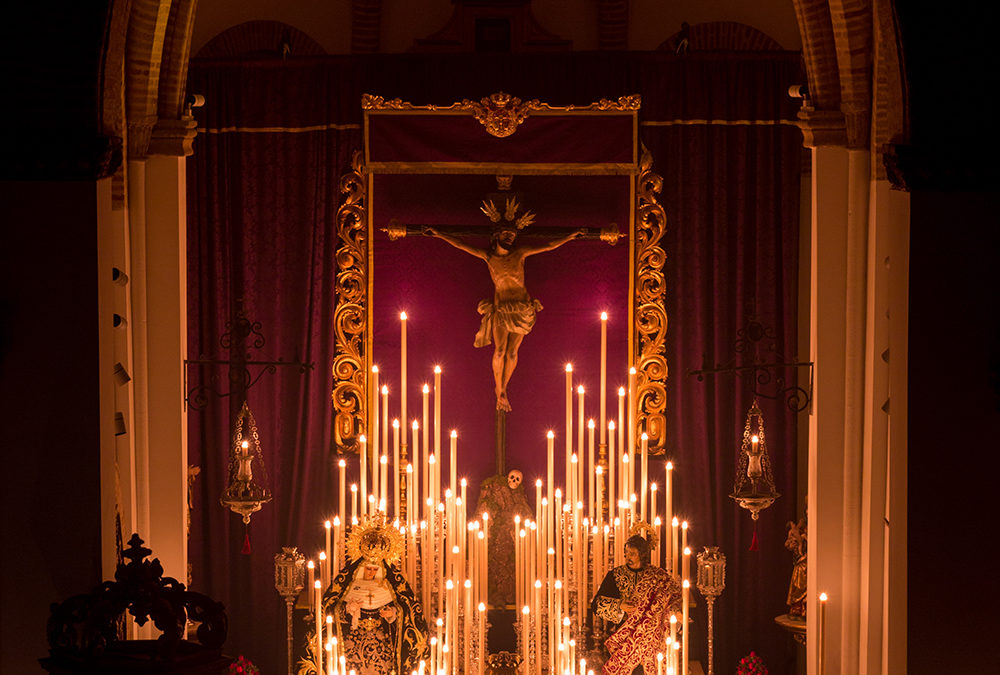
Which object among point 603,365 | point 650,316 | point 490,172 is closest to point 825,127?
point 603,365

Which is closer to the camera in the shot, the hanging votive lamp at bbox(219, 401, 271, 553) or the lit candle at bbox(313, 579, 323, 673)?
the lit candle at bbox(313, 579, 323, 673)

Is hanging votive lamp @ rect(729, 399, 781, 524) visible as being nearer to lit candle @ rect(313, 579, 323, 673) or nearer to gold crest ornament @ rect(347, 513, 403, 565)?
gold crest ornament @ rect(347, 513, 403, 565)

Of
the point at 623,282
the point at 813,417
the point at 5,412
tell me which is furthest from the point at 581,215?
the point at 5,412

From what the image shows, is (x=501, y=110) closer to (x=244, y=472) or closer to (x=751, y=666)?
(x=244, y=472)

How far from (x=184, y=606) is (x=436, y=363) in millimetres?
4100

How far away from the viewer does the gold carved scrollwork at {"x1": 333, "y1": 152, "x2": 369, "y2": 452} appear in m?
8.51

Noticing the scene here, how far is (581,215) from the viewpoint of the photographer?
27.9ft

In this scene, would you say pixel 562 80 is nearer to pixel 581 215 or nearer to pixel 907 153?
pixel 581 215

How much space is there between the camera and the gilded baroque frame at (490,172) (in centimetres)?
836

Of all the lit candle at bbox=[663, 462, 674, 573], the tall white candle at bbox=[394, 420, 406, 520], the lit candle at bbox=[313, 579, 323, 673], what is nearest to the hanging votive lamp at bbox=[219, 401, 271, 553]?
the tall white candle at bbox=[394, 420, 406, 520]

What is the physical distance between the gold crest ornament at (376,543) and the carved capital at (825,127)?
9.40 feet

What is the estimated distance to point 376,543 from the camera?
21.9 feet

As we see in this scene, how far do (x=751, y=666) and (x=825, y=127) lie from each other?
11.3ft

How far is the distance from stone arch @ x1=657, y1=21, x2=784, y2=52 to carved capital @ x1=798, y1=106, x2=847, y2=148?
8.10 feet
